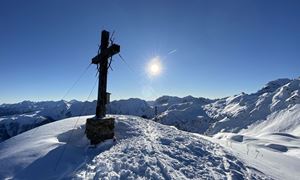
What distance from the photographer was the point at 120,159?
9.12 meters

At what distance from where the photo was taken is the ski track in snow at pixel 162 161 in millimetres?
8141

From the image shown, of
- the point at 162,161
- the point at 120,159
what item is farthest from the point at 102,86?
the point at 162,161

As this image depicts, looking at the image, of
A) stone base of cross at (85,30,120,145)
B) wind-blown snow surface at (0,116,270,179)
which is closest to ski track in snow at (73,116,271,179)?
wind-blown snow surface at (0,116,270,179)

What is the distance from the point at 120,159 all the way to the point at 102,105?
4.05 m

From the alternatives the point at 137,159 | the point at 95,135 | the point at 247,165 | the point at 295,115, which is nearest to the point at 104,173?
the point at 137,159

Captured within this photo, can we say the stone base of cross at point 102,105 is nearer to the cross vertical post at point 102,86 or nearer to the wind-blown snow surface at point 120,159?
the cross vertical post at point 102,86

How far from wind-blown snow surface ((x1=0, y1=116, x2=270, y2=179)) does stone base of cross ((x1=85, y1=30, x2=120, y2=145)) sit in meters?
0.47

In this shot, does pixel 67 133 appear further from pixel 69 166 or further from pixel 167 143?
pixel 167 143

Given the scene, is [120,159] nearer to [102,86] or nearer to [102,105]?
[102,105]

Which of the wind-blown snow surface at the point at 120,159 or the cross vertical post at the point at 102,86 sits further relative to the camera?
the cross vertical post at the point at 102,86

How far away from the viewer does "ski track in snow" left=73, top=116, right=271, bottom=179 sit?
8141 mm

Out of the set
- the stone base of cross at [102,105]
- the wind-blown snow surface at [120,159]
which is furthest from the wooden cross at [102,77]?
the wind-blown snow surface at [120,159]

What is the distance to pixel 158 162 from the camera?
892cm

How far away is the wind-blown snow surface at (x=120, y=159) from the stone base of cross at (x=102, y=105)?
472 millimetres
